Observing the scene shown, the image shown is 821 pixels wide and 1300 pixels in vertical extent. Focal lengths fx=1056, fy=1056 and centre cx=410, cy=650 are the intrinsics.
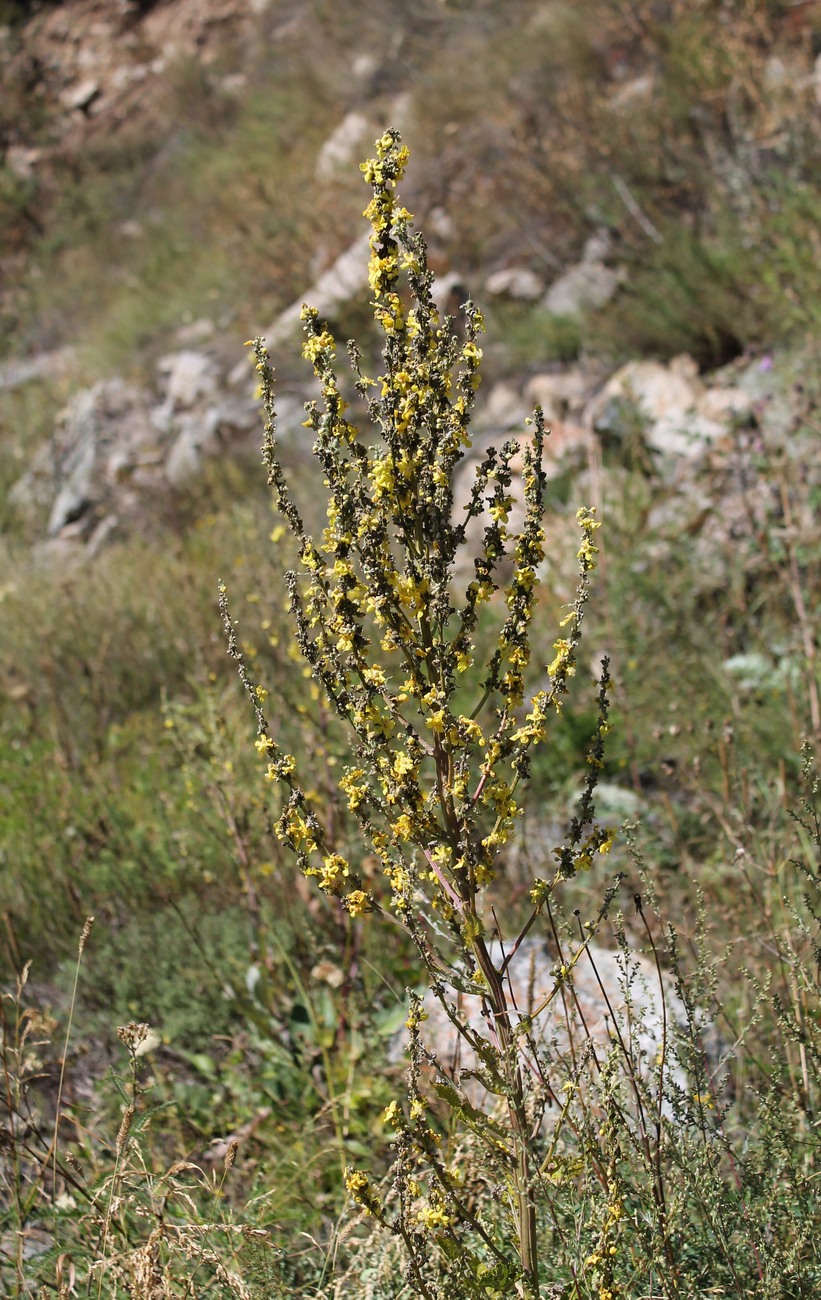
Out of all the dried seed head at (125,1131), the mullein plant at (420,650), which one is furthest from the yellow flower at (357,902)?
the dried seed head at (125,1131)

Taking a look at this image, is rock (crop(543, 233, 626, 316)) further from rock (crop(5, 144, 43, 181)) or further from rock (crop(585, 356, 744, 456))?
rock (crop(5, 144, 43, 181))

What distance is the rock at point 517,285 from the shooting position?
23.7ft

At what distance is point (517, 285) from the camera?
7320 mm

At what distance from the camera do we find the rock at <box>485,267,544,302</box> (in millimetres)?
7227

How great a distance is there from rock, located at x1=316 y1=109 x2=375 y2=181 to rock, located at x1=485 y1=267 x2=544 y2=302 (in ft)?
8.63

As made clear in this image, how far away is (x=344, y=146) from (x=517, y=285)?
3.61 metres

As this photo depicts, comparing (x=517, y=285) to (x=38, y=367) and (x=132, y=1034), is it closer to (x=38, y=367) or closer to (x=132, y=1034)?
(x=132, y=1034)

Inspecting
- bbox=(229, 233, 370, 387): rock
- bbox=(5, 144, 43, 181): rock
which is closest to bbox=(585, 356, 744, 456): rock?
bbox=(229, 233, 370, 387): rock

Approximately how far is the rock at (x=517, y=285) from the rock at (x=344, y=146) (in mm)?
2631

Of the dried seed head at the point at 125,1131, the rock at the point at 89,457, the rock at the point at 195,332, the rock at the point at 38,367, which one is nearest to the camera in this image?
the dried seed head at the point at 125,1131

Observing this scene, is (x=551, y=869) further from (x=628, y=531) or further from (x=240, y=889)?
(x=628, y=531)

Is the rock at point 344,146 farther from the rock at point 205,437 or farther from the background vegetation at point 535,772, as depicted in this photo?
the rock at point 205,437

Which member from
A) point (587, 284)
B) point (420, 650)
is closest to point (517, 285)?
point (587, 284)

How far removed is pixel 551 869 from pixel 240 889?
105 centimetres
